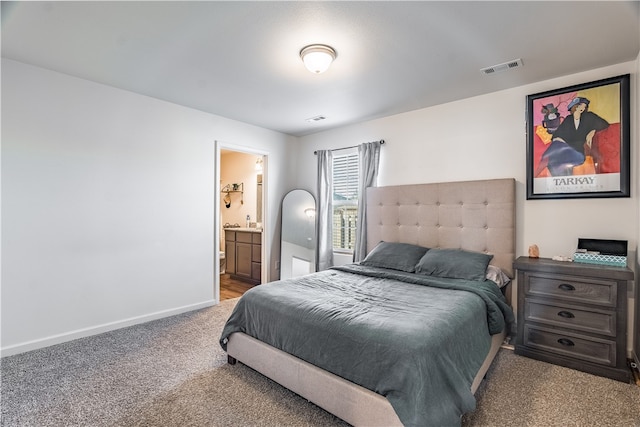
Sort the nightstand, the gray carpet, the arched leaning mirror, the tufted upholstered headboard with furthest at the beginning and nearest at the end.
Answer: the arched leaning mirror → the tufted upholstered headboard → the nightstand → the gray carpet

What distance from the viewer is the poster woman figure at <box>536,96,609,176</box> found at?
271cm

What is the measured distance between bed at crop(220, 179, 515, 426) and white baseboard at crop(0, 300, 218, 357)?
1506 millimetres

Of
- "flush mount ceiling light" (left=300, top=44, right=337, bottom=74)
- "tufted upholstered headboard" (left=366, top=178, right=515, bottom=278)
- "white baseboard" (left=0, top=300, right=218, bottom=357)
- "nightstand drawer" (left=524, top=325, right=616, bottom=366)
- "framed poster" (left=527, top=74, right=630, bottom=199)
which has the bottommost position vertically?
"white baseboard" (left=0, top=300, right=218, bottom=357)

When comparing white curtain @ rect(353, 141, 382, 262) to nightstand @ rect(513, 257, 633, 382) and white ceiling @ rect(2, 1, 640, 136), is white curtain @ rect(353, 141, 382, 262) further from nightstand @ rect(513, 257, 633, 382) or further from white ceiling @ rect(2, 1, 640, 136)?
nightstand @ rect(513, 257, 633, 382)

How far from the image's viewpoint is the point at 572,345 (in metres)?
2.45

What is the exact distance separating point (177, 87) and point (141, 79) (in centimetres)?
33

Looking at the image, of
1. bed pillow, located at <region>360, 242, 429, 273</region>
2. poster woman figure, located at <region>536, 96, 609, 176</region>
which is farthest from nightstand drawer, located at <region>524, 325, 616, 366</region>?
poster woman figure, located at <region>536, 96, 609, 176</region>

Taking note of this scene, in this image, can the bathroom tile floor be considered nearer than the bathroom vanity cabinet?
Yes

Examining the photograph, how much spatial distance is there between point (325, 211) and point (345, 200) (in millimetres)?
358

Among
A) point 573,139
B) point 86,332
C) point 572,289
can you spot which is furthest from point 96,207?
point 573,139

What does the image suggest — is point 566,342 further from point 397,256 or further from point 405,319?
point 405,319

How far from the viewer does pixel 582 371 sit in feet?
7.84

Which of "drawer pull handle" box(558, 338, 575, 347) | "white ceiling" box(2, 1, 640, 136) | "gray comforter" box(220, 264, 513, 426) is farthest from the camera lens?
"drawer pull handle" box(558, 338, 575, 347)

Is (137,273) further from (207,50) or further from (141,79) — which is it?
(207,50)
